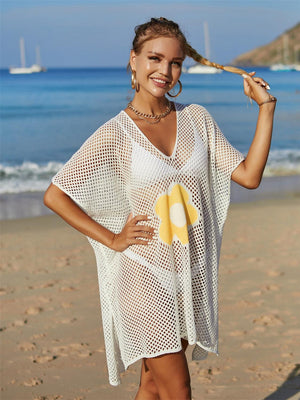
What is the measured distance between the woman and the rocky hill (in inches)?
4274

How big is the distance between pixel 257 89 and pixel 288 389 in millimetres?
2413

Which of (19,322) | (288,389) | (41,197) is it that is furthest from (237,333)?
(41,197)

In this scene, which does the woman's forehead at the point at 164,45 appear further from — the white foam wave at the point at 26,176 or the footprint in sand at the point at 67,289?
the white foam wave at the point at 26,176

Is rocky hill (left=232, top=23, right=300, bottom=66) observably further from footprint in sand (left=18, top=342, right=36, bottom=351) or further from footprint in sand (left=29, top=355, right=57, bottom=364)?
footprint in sand (left=29, top=355, right=57, bottom=364)

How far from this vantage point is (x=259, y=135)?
2.83 metres

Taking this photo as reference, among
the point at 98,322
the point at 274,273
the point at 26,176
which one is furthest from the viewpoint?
the point at 26,176

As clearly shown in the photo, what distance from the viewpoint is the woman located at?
9.02 feet

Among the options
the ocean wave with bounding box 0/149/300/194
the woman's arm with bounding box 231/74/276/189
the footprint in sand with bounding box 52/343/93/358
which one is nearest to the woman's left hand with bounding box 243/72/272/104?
the woman's arm with bounding box 231/74/276/189

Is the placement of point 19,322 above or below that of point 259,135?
below

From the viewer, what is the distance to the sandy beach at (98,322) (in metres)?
4.65

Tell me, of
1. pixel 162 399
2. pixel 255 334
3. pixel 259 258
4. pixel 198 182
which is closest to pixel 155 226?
pixel 198 182

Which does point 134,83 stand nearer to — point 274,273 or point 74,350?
point 74,350

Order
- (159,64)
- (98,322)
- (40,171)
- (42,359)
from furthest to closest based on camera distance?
(40,171), (98,322), (42,359), (159,64)

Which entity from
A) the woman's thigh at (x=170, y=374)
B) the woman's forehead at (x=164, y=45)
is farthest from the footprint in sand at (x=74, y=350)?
the woman's forehead at (x=164, y=45)
